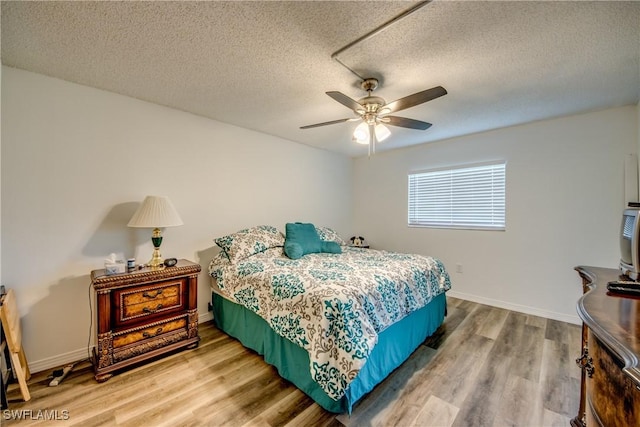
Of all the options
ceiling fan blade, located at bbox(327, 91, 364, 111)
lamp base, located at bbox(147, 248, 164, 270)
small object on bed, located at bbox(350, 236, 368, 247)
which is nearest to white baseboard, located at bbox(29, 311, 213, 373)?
lamp base, located at bbox(147, 248, 164, 270)

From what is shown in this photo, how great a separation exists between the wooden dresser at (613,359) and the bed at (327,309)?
38.3 inches


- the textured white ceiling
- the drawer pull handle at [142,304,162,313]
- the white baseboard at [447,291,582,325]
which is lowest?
the white baseboard at [447,291,582,325]

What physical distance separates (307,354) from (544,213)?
318cm

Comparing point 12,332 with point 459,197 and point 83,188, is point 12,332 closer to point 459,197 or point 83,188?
point 83,188

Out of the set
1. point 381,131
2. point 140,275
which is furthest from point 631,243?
point 140,275

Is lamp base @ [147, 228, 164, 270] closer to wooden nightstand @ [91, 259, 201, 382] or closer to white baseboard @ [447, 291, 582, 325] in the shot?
wooden nightstand @ [91, 259, 201, 382]

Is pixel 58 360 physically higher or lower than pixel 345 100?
lower

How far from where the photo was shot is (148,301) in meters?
2.14

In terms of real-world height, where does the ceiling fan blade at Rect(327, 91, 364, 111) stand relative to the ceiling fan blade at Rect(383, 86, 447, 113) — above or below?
above

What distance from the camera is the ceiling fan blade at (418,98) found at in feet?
5.42

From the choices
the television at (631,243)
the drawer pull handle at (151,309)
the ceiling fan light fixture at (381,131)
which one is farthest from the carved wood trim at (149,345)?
the television at (631,243)

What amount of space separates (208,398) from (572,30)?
325 cm

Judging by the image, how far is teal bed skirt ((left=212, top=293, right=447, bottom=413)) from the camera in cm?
169

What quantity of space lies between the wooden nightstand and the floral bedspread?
40 centimetres
